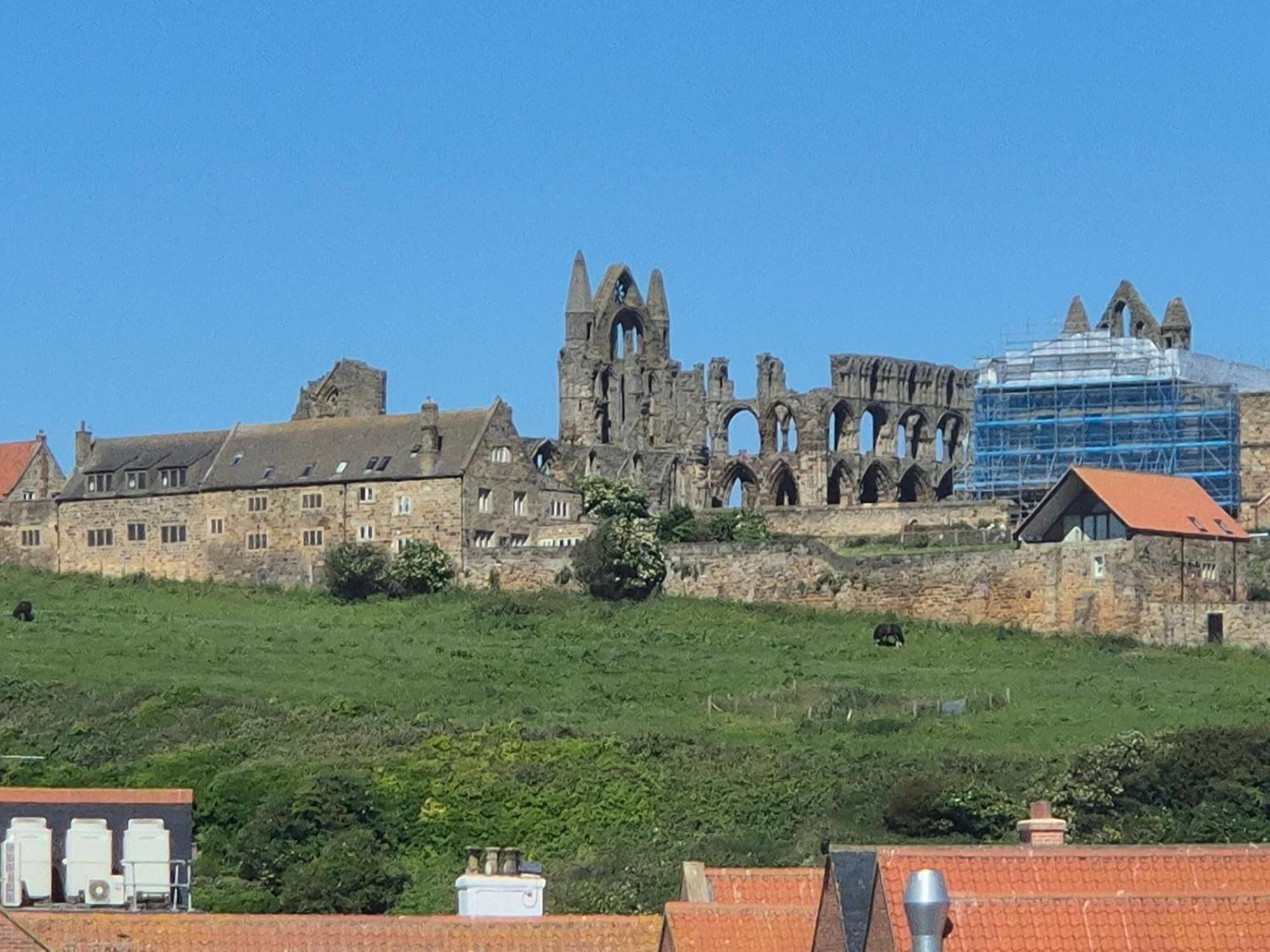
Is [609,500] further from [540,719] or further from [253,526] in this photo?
[540,719]

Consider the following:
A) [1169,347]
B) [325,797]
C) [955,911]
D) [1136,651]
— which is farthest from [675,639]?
[955,911]

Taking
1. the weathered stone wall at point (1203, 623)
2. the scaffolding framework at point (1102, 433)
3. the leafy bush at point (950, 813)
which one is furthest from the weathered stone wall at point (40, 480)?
the leafy bush at point (950, 813)

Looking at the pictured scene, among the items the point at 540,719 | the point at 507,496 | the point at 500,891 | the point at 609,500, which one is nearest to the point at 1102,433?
the point at 609,500

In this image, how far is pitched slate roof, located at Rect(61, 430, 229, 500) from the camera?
10406cm

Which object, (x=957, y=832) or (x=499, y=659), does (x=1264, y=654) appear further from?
(x=957, y=832)

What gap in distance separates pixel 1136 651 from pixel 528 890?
179 feet

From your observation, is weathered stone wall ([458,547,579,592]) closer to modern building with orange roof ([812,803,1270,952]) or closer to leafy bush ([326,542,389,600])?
leafy bush ([326,542,389,600])

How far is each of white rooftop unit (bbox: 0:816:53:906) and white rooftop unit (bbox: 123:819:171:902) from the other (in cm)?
79

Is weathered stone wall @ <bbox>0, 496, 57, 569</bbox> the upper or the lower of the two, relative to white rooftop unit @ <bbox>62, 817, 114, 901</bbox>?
upper

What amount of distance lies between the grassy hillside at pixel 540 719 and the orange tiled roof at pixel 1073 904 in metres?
20.4

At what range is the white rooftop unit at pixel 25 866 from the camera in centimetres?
3219

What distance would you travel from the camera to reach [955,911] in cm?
2073

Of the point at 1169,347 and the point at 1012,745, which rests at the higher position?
→ the point at 1169,347

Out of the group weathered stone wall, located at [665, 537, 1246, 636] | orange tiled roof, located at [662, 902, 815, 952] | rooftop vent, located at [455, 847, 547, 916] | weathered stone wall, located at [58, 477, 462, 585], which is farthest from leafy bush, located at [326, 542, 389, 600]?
orange tiled roof, located at [662, 902, 815, 952]
